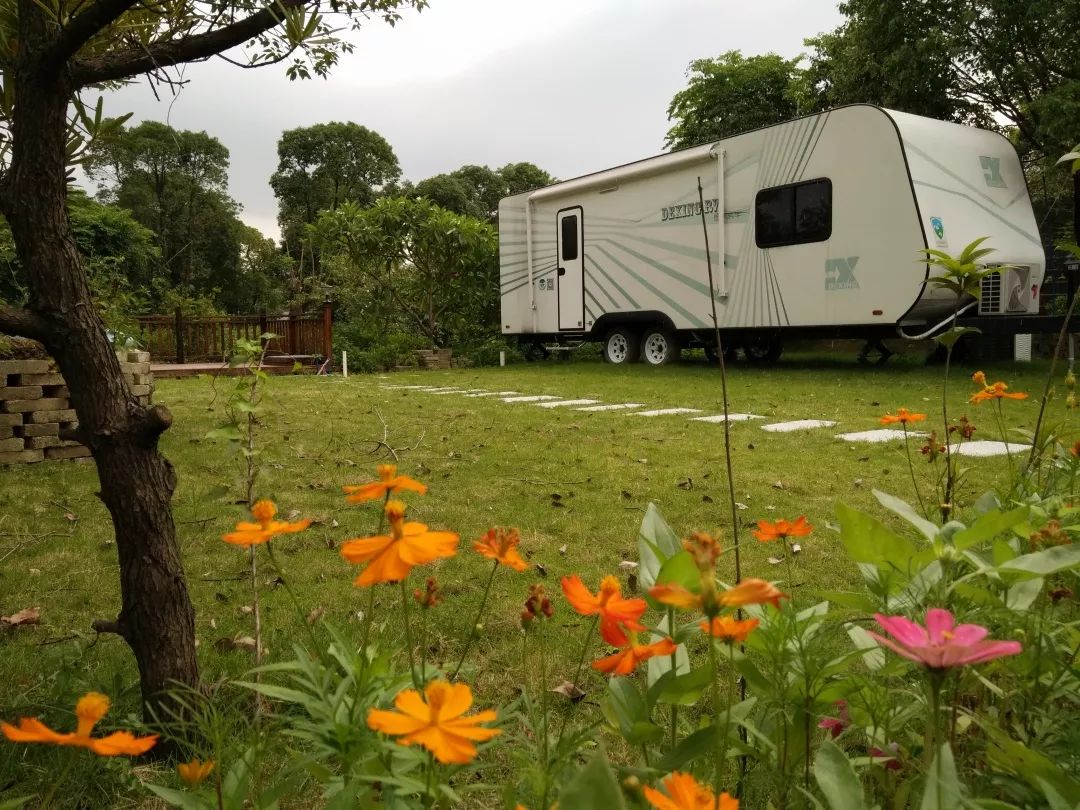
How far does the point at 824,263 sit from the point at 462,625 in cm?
752

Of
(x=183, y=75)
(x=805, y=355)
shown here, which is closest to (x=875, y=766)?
(x=183, y=75)

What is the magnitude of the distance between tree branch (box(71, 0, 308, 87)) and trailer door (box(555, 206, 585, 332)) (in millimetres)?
10044

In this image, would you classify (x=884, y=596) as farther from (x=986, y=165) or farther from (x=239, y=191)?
(x=239, y=191)

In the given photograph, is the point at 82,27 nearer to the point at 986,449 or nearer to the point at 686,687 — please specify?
the point at 686,687

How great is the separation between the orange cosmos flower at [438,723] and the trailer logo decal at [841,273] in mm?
8390

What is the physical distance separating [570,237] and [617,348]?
6.14 ft

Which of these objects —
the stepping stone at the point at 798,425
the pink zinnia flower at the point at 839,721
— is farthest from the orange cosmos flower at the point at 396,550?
the stepping stone at the point at 798,425

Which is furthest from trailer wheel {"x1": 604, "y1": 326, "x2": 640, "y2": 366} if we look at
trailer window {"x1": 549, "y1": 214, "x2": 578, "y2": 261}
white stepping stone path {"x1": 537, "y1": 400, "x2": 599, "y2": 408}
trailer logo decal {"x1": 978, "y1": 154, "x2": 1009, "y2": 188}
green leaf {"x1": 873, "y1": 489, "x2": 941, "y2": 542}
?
green leaf {"x1": 873, "y1": 489, "x2": 941, "y2": 542}

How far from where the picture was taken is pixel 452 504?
318cm

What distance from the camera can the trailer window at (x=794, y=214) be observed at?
26.8 feet

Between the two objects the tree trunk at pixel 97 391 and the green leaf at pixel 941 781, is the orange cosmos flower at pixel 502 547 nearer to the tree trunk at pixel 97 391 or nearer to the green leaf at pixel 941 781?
the green leaf at pixel 941 781

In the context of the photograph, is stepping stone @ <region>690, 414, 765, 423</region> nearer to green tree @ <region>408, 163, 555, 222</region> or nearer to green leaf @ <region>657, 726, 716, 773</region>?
green leaf @ <region>657, 726, 716, 773</region>

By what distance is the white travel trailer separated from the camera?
7594mm

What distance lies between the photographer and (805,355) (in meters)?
13.0
